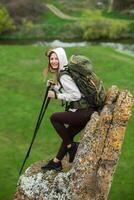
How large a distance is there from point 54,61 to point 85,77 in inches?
40.6

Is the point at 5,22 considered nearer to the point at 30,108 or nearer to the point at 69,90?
the point at 30,108

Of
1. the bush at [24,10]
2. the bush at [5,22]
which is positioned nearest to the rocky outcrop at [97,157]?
the bush at [5,22]

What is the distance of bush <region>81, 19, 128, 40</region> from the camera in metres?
80.9

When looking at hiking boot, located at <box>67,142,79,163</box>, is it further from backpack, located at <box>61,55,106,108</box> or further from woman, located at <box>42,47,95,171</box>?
backpack, located at <box>61,55,106,108</box>

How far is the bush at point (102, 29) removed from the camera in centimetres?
8094

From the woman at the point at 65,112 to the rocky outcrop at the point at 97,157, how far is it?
0.48m

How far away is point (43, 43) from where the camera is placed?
7569 centimetres

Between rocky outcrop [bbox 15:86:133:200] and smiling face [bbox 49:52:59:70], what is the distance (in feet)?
5.89

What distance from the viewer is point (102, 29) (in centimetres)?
8212

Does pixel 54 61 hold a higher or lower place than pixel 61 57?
lower

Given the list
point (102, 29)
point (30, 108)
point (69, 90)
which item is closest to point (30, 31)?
point (102, 29)

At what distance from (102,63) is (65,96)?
26.0 m

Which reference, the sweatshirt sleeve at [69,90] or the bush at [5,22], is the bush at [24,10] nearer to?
the bush at [5,22]

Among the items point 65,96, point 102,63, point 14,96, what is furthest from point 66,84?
point 102,63
